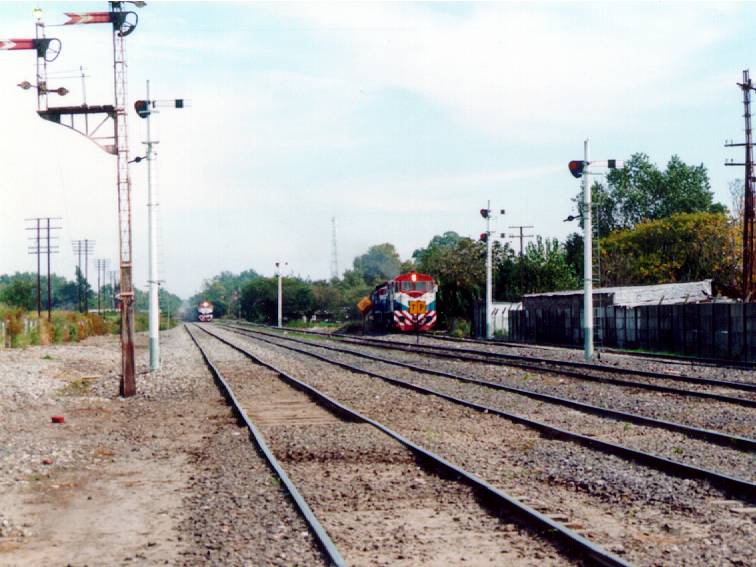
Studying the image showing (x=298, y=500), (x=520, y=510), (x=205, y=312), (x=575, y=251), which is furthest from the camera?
(x=205, y=312)

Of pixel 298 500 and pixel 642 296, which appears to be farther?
pixel 642 296

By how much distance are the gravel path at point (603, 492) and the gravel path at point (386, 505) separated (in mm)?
542

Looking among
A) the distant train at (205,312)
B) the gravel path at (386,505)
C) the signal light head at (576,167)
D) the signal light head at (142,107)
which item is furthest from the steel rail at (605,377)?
the distant train at (205,312)

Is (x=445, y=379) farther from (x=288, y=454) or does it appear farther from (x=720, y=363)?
(x=288, y=454)

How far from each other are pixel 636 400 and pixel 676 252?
61.9 meters

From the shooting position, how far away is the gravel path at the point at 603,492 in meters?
6.38

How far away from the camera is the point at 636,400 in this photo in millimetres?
16266

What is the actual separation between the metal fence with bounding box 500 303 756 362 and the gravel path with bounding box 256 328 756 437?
9097 millimetres

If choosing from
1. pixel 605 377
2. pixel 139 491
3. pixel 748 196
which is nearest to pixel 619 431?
pixel 139 491

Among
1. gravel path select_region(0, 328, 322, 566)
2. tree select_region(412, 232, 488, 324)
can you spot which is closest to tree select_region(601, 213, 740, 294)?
tree select_region(412, 232, 488, 324)

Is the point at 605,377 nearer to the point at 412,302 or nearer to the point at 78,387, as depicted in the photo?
the point at 78,387

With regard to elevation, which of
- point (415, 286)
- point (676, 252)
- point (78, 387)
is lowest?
point (78, 387)

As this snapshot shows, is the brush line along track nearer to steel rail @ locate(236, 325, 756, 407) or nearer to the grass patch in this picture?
steel rail @ locate(236, 325, 756, 407)

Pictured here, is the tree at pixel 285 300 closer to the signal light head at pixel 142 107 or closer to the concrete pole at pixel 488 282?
the concrete pole at pixel 488 282
